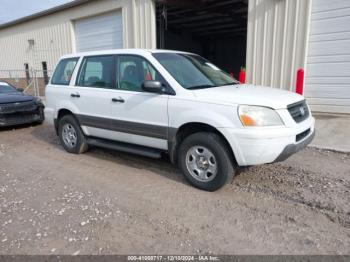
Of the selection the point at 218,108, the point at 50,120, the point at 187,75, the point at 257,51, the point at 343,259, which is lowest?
the point at 343,259

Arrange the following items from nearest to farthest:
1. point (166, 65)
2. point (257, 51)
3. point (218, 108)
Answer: point (218, 108) < point (166, 65) < point (257, 51)

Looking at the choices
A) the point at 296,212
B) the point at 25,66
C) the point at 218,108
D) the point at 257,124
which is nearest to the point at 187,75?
the point at 218,108

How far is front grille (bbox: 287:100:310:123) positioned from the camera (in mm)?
3842

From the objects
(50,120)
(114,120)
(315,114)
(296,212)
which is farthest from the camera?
(315,114)

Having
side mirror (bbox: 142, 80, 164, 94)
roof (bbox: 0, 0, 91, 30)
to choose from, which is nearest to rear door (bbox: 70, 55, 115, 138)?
side mirror (bbox: 142, 80, 164, 94)

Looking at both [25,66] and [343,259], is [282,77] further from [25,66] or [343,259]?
[25,66]

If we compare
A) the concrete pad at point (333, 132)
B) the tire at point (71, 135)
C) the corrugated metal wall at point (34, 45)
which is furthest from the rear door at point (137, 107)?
the corrugated metal wall at point (34, 45)

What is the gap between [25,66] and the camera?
2048 centimetres

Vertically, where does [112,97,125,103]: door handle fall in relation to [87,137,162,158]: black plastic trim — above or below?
above

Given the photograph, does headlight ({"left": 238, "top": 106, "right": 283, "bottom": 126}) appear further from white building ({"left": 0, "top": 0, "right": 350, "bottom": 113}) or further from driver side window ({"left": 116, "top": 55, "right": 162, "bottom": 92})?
white building ({"left": 0, "top": 0, "right": 350, "bottom": 113})

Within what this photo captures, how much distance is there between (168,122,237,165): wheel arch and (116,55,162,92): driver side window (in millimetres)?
817

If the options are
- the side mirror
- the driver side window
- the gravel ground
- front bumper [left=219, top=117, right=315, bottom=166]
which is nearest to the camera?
the gravel ground

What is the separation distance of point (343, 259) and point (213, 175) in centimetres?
174

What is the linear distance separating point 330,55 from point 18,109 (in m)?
8.78
